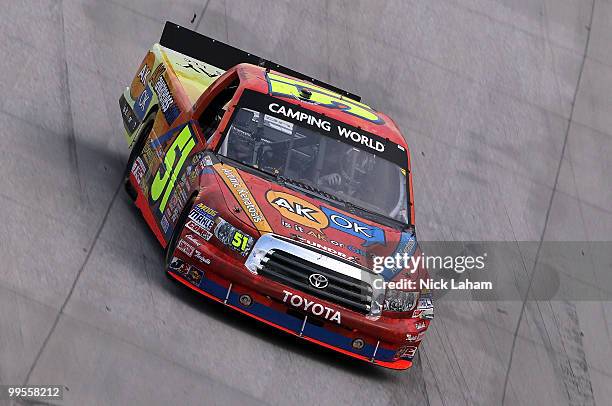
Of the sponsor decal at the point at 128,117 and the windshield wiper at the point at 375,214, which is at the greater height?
the windshield wiper at the point at 375,214

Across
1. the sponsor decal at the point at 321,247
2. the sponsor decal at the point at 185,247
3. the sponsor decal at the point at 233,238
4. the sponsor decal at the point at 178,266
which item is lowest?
the sponsor decal at the point at 178,266

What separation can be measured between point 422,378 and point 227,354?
186 cm

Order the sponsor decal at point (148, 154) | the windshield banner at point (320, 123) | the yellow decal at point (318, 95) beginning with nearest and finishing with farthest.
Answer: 1. the windshield banner at point (320, 123)
2. the yellow decal at point (318, 95)
3. the sponsor decal at point (148, 154)

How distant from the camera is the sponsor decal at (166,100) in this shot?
1209cm

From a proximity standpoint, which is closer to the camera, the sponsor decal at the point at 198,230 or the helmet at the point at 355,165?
the sponsor decal at the point at 198,230

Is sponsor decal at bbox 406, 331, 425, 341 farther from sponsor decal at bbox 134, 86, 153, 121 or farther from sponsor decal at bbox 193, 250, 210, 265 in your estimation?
sponsor decal at bbox 134, 86, 153, 121

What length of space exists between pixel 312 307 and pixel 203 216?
106cm

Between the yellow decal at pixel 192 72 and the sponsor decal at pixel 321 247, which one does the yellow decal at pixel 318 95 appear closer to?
the yellow decal at pixel 192 72

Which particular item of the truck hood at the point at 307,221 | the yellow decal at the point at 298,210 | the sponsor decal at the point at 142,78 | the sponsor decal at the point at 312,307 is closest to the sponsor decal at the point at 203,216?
the truck hood at the point at 307,221

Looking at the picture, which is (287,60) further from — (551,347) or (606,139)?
(551,347)

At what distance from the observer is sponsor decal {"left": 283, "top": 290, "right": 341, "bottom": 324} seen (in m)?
9.87

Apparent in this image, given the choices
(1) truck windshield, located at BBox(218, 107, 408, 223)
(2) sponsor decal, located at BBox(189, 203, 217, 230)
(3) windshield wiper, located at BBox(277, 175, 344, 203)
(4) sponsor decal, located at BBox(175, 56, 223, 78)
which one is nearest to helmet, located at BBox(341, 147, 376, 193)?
(1) truck windshield, located at BBox(218, 107, 408, 223)

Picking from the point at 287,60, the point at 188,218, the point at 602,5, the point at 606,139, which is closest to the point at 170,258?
the point at 188,218

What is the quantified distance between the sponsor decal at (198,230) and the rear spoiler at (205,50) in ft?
11.1
